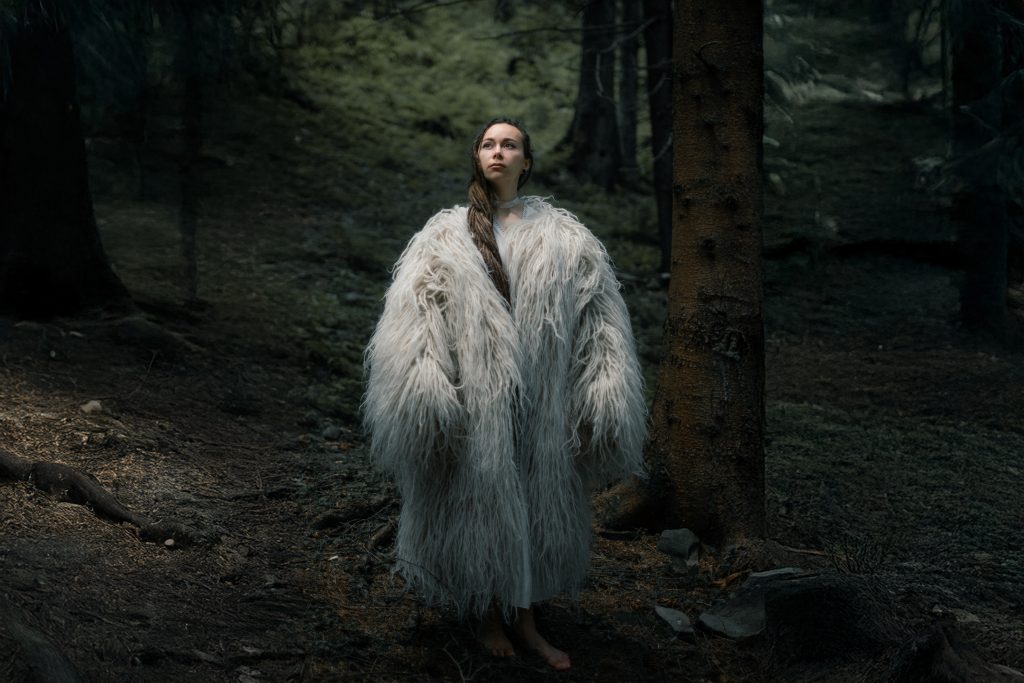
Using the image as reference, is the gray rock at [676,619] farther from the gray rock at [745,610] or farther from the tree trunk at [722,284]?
the tree trunk at [722,284]

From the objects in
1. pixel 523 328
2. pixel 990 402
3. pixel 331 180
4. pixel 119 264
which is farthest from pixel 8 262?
pixel 990 402

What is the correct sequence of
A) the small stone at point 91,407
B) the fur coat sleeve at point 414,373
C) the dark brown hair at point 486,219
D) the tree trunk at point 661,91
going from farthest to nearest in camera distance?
the tree trunk at point 661,91 < the small stone at point 91,407 < the dark brown hair at point 486,219 < the fur coat sleeve at point 414,373

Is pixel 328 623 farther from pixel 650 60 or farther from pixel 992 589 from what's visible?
pixel 650 60

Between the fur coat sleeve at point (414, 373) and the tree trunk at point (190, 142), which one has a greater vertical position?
the tree trunk at point (190, 142)

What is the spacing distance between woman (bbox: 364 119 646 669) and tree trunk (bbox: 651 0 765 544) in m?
1.32

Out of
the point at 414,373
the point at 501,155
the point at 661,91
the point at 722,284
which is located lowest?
the point at 414,373

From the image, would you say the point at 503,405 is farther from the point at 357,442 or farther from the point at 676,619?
the point at 357,442

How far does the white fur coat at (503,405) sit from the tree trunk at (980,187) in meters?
5.56

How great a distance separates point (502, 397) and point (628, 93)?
40.4 feet

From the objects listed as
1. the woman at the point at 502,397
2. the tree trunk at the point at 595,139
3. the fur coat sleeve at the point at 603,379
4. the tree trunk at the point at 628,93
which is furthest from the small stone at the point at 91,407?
the tree trunk at the point at 595,139

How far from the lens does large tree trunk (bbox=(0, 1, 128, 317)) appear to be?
7430 mm

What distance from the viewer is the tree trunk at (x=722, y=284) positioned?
18.5ft

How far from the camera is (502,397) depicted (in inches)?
161

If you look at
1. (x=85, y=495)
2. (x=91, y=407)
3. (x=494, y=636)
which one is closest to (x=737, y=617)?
(x=494, y=636)
